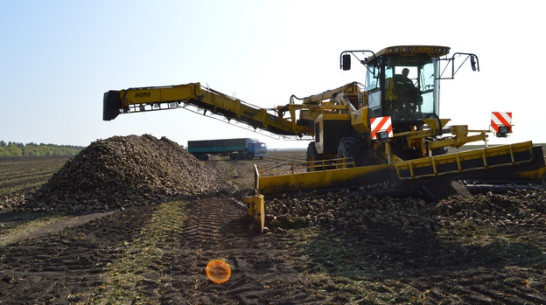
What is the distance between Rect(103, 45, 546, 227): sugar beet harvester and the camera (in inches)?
288

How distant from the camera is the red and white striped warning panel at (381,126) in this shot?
9.11 meters

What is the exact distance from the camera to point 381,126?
363 inches

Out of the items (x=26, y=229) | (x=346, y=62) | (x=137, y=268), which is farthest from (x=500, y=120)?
(x=26, y=229)

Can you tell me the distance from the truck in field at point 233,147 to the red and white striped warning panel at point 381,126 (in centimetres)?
3543

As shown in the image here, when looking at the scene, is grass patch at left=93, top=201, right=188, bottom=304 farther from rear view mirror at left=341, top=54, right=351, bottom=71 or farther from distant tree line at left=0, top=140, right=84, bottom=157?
distant tree line at left=0, top=140, right=84, bottom=157

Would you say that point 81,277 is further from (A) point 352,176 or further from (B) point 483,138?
(B) point 483,138

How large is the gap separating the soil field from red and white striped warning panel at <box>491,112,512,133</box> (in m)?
1.53

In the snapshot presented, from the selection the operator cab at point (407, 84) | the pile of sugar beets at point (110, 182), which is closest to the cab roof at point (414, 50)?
the operator cab at point (407, 84)

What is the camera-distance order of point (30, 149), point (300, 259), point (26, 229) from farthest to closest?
point (30, 149)
point (26, 229)
point (300, 259)

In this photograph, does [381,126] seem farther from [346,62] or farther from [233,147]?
[233,147]

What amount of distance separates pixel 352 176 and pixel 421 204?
4.95 feet

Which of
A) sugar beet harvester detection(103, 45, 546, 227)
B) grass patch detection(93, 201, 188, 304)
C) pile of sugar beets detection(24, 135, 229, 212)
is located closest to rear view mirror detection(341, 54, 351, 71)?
A: sugar beet harvester detection(103, 45, 546, 227)

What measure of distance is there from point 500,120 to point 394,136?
2.29 m

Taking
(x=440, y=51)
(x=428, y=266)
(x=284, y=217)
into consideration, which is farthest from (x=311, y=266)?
(x=440, y=51)
